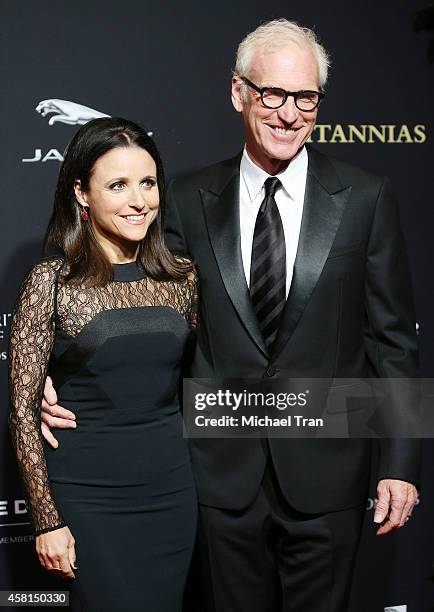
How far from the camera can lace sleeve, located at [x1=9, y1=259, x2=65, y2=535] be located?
2.23 meters

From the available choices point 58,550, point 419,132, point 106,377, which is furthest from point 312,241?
point 419,132

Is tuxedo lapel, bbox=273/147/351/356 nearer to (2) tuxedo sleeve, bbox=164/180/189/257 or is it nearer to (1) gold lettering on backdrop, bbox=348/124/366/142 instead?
(2) tuxedo sleeve, bbox=164/180/189/257

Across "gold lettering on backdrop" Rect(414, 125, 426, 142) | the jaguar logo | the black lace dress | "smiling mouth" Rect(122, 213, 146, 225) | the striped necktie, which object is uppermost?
the jaguar logo

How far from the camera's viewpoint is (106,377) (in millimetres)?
2307

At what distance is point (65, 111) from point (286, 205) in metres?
0.94

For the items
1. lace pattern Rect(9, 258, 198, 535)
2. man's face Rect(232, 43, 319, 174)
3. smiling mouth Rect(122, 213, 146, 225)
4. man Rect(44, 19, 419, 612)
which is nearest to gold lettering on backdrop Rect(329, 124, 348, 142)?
man Rect(44, 19, 419, 612)

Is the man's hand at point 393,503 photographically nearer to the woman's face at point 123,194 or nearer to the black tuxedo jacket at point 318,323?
the black tuxedo jacket at point 318,323

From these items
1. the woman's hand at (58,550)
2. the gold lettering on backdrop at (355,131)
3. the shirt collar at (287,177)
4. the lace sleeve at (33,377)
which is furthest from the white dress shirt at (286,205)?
the gold lettering on backdrop at (355,131)

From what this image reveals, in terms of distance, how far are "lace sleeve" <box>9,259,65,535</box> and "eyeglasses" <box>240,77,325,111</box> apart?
0.66 m

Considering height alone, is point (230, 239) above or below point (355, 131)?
below

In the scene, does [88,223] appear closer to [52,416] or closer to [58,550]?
[52,416]

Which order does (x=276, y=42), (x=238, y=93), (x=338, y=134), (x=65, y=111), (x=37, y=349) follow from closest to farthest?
(x=37, y=349) → (x=276, y=42) → (x=238, y=93) → (x=65, y=111) → (x=338, y=134)

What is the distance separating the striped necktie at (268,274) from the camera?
2.39 metres

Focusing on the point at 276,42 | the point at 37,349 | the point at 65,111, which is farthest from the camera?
the point at 65,111
